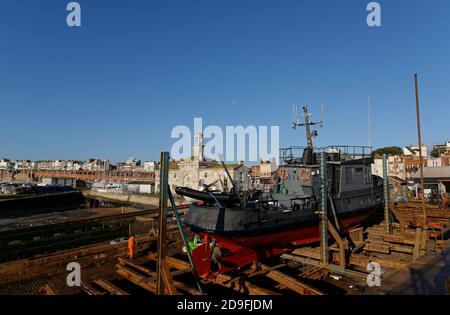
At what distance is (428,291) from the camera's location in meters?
7.29

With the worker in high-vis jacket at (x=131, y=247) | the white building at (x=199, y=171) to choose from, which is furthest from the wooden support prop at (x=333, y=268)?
the white building at (x=199, y=171)

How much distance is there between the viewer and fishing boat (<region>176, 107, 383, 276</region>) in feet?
42.4

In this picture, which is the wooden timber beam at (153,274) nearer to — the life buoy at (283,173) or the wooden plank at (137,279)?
the wooden plank at (137,279)

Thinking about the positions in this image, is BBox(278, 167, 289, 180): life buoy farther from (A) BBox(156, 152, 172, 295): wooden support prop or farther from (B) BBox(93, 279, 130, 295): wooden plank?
(A) BBox(156, 152, 172, 295): wooden support prop

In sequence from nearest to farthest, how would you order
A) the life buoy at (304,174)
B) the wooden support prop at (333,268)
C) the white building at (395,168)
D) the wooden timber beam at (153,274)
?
the wooden timber beam at (153,274)
the wooden support prop at (333,268)
the life buoy at (304,174)
the white building at (395,168)

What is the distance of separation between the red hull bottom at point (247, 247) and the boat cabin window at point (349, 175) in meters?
4.06

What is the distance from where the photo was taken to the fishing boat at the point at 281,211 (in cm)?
1292

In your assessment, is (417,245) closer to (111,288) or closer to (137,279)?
(137,279)

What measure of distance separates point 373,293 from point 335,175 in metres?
10.8

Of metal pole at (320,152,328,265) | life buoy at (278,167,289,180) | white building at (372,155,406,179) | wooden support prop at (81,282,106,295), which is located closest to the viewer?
wooden support prop at (81,282,106,295)

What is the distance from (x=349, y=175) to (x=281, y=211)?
244 inches

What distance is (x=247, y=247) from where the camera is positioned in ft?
43.2

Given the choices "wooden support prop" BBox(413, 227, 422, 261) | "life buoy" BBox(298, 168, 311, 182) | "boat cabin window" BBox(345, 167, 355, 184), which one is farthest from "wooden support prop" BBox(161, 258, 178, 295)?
"boat cabin window" BBox(345, 167, 355, 184)
